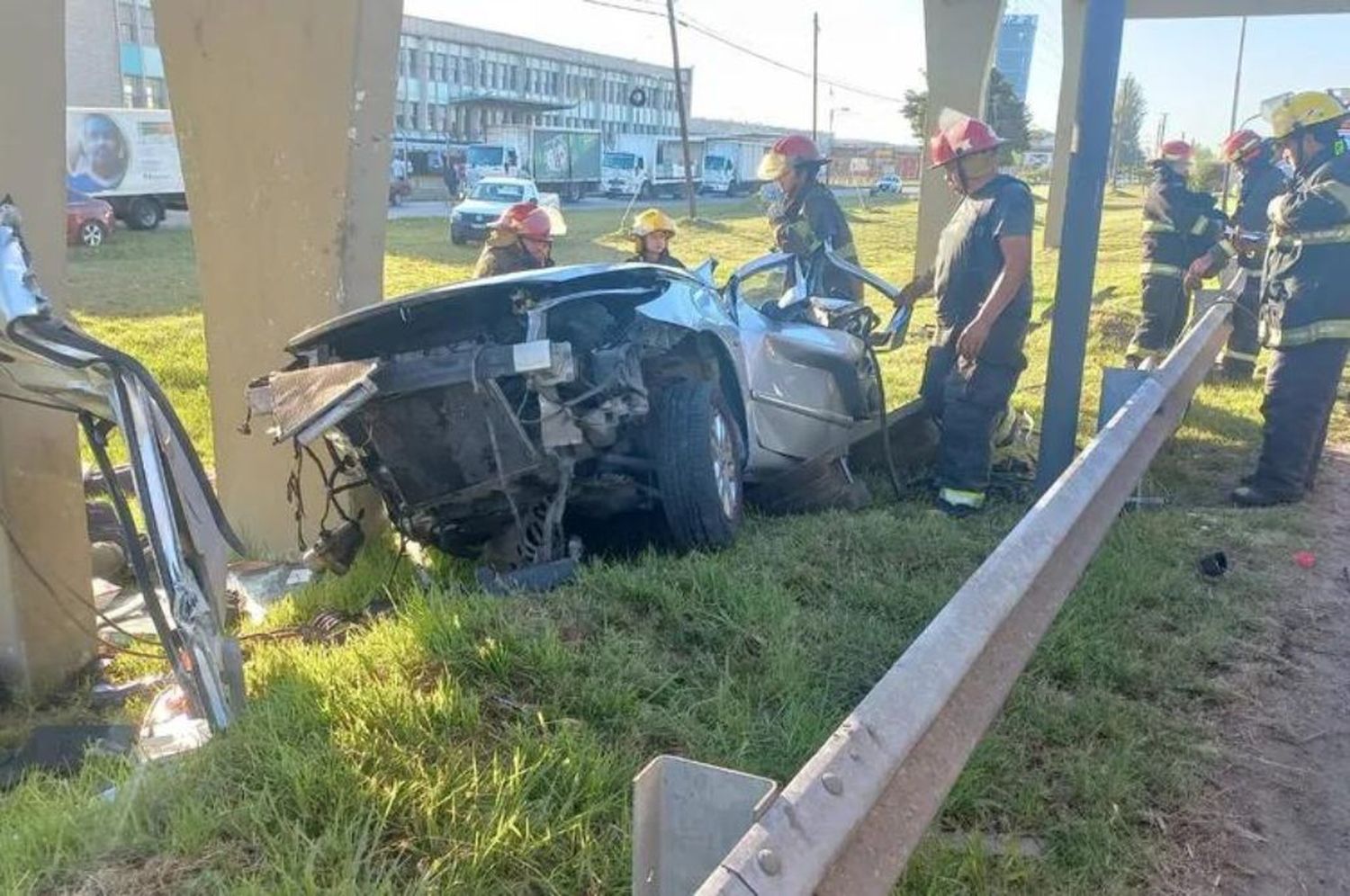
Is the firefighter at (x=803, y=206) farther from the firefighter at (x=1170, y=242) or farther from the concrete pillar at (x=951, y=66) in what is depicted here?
the concrete pillar at (x=951, y=66)

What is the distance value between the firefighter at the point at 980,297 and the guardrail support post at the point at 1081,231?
309mm

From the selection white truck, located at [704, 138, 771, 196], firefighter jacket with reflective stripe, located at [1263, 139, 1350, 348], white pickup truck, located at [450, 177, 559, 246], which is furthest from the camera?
white truck, located at [704, 138, 771, 196]

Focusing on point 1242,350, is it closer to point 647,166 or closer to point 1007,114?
point 647,166

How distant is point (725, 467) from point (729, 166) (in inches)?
2028

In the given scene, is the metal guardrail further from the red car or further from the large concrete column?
the red car

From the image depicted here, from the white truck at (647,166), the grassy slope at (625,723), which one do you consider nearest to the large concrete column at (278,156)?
the grassy slope at (625,723)

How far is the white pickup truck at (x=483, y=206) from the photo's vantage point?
2606cm

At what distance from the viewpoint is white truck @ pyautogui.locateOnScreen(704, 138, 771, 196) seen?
5447 centimetres

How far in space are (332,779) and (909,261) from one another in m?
21.2

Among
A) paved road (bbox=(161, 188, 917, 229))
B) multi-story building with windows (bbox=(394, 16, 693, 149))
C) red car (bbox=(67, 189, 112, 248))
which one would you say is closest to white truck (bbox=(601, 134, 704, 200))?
paved road (bbox=(161, 188, 917, 229))

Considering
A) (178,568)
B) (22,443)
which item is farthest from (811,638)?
(22,443)

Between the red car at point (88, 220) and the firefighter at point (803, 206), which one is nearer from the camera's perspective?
the firefighter at point (803, 206)

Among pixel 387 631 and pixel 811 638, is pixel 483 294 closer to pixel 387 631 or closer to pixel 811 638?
pixel 387 631

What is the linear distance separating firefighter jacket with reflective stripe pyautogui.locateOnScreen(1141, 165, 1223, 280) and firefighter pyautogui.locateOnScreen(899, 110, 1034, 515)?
3925 millimetres
